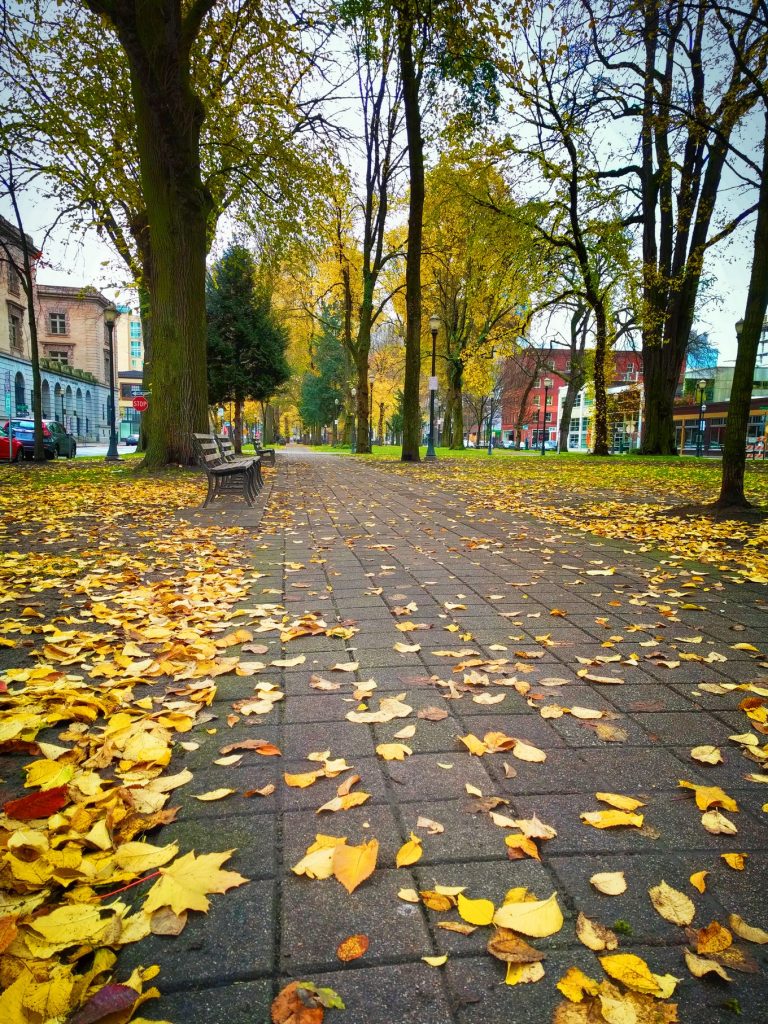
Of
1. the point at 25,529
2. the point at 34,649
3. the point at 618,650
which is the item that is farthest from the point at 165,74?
the point at 618,650

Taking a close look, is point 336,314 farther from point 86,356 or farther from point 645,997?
point 645,997

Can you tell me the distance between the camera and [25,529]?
7328 millimetres

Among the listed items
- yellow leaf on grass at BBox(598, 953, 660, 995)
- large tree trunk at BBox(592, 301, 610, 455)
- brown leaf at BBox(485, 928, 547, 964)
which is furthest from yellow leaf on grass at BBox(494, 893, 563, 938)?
large tree trunk at BBox(592, 301, 610, 455)

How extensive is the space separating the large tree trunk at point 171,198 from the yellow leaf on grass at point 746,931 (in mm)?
13726

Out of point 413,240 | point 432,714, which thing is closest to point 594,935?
point 432,714

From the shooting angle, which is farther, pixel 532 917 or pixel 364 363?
pixel 364 363

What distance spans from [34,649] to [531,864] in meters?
2.89

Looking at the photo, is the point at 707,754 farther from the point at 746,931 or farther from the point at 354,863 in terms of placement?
the point at 354,863

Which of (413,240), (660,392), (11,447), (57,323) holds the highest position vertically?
(57,323)

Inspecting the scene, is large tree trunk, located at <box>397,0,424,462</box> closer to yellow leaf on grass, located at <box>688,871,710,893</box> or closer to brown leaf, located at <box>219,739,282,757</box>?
brown leaf, located at <box>219,739,282,757</box>

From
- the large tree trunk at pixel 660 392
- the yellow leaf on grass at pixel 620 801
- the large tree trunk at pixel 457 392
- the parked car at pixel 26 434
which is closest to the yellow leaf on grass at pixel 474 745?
the yellow leaf on grass at pixel 620 801

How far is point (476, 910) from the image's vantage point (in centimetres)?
158

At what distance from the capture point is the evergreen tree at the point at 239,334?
25.8 metres

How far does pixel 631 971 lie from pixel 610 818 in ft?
1.93
